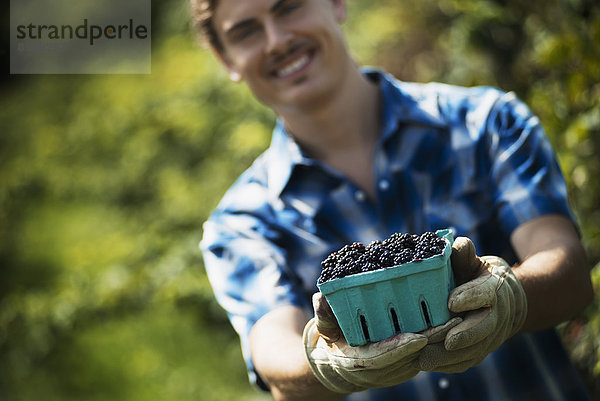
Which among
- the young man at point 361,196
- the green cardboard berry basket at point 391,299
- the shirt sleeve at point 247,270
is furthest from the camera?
the shirt sleeve at point 247,270

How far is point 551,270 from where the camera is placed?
1.57 metres

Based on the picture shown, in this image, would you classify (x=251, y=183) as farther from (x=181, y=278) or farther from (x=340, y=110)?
Answer: (x=181, y=278)

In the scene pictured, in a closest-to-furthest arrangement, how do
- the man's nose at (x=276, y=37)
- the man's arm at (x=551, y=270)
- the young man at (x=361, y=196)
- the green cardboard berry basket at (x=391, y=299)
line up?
1. the green cardboard berry basket at (x=391, y=299)
2. the man's arm at (x=551, y=270)
3. the young man at (x=361, y=196)
4. the man's nose at (x=276, y=37)

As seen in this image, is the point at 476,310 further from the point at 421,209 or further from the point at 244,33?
the point at 244,33

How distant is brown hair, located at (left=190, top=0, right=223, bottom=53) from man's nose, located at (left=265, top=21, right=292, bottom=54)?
0.66ft

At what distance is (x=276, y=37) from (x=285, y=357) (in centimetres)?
90

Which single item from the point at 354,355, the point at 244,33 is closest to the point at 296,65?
the point at 244,33

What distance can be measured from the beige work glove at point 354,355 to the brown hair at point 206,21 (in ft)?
3.54

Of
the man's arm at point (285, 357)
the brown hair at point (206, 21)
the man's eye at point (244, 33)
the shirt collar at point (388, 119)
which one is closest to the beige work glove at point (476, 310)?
the man's arm at point (285, 357)

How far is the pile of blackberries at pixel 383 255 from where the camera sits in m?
1.33

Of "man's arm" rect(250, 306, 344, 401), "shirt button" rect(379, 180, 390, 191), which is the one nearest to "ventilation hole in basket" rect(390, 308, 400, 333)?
"man's arm" rect(250, 306, 344, 401)

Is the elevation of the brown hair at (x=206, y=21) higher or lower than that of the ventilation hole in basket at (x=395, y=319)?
higher

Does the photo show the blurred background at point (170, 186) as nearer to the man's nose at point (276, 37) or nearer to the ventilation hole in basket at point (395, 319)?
the man's nose at point (276, 37)

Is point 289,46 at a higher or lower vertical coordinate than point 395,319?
higher
